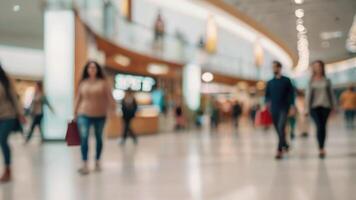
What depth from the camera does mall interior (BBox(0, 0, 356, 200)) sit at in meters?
5.80

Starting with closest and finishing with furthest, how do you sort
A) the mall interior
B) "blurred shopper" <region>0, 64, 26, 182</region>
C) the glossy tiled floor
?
the glossy tiled floor, the mall interior, "blurred shopper" <region>0, 64, 26, 182</region>

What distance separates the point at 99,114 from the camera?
714cm

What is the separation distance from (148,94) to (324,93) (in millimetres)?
16213

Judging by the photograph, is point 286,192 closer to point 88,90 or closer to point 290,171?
point 290,171

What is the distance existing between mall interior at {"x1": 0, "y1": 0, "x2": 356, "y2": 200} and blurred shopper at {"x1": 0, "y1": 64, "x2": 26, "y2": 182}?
0.04ft

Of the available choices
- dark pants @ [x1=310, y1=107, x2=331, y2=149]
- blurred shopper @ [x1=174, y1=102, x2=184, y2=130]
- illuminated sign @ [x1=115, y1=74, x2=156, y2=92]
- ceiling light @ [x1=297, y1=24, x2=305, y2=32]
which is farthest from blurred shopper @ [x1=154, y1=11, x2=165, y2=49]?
dark pants @ [x1=310, y1=107, x2=331, y2=149]

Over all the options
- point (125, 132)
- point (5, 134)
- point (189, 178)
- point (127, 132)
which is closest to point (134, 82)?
point (127, 132)

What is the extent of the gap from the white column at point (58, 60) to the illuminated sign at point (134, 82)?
6.05 m

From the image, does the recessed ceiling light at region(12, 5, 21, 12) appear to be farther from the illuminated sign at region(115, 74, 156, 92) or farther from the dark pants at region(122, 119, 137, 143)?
the illuminated sign at region(115, 74, 156, 92)

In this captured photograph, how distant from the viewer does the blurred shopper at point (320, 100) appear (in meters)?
8.59

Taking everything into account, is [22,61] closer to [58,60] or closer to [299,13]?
[58,60]

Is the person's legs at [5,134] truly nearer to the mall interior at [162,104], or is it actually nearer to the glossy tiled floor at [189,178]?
the mall interior at [162,104]

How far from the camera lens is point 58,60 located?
46.6 feet

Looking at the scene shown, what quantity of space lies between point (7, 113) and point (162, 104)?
17253 mm
